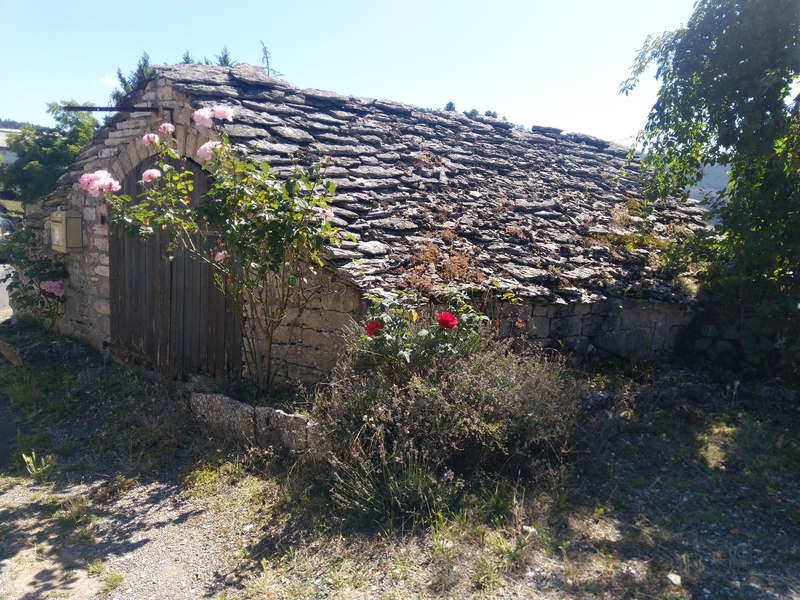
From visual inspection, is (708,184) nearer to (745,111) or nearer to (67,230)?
(745,111)

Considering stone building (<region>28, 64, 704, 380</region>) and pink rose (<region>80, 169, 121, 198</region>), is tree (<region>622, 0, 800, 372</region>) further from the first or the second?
pink rose (<region>80, 169, 121, 198</region>)

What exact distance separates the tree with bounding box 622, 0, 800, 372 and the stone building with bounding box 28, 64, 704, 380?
0.74 m

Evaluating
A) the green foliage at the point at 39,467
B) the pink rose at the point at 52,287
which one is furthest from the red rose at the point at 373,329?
the pink rose at the point at 52,287

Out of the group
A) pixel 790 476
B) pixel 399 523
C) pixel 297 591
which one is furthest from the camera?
pixel 790 476

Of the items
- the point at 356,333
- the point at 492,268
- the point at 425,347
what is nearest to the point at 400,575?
the point at 425,347

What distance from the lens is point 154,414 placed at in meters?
6.18

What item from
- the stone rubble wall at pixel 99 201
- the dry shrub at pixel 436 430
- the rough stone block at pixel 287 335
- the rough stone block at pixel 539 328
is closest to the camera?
the dry shrub at pixel 436 430

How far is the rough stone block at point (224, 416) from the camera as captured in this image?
17.2 ft

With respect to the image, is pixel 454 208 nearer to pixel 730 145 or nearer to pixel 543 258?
pixel 543 258

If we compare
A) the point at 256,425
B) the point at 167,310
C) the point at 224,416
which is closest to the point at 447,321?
the point at 256,425

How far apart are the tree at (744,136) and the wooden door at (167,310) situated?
196 inches

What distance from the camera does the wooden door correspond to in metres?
6.75

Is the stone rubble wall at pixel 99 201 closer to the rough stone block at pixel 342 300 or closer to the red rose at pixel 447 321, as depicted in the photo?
the rough stone block at pixel 342 300

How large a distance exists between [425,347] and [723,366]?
12.7 feet
